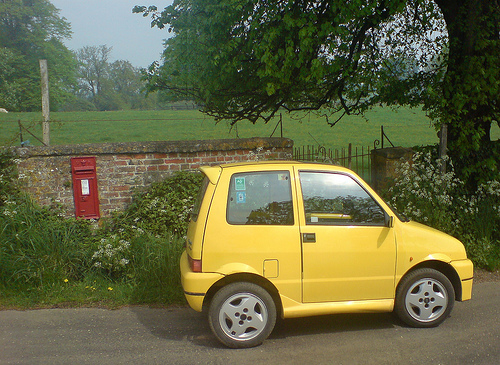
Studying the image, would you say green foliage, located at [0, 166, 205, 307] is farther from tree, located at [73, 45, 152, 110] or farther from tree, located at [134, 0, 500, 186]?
tree, located at [73, 45, 152, 110]

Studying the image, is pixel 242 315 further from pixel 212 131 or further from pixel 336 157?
pixel 212 131

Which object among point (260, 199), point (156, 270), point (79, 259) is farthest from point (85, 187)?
point (260, 199)

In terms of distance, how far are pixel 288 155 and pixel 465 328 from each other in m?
4.01

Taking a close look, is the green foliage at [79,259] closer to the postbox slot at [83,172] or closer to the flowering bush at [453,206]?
the postbox slot at [83,172]

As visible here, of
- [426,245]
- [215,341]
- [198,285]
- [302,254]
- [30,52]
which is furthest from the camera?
[30,52]

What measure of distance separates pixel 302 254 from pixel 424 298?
1396 millimetres

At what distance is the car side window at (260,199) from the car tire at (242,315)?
625 millimetres

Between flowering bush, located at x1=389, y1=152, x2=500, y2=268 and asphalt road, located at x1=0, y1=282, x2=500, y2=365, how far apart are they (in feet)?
6.46

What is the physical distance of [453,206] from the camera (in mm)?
7426

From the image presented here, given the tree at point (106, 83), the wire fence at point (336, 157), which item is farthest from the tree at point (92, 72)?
the wire fence at point (336, 157)

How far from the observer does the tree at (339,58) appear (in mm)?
7668

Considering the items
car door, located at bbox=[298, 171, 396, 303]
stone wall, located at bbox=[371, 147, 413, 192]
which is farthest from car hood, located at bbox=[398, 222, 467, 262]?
stone wall, located at bbox=[371, 147, 413, 192]

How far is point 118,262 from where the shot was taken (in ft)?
19.0

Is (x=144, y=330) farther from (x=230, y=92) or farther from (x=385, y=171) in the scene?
(x=230, y=92)
